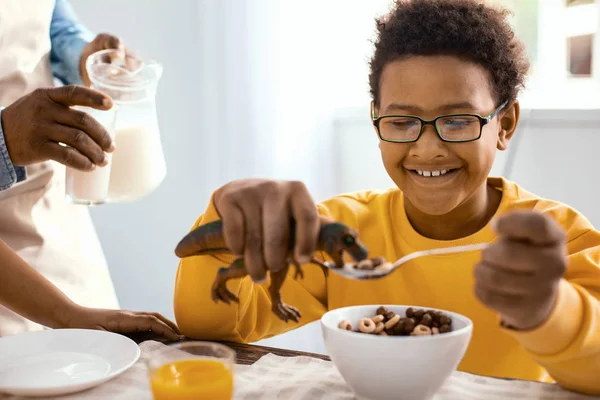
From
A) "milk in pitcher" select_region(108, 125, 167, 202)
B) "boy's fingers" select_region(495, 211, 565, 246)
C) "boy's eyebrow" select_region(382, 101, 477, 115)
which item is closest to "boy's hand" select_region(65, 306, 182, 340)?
"milk in pitcher" select_region(108, 125, 167, 202)

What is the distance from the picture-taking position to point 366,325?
87 centimetres

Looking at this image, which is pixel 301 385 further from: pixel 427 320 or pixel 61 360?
pixel 61 360

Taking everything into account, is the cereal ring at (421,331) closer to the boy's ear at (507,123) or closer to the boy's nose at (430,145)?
the boy's nose at (430,145)

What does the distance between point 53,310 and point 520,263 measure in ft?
2.68

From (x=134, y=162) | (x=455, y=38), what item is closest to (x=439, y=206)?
(x=455, y=38)

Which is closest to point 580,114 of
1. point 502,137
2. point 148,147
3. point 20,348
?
point 502,137

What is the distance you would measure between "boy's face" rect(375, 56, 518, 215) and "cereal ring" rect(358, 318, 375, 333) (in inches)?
14.2

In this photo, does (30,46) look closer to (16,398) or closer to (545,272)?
(16,398)

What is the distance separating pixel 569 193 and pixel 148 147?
1.34 metres

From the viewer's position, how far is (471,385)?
2.94 ft

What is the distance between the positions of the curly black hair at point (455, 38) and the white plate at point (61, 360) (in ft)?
2.08

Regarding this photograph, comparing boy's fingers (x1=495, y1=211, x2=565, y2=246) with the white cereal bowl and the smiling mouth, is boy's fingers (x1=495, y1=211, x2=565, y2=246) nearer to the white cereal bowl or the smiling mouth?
the white cereal bowl

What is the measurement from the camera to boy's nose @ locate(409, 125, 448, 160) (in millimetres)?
1133

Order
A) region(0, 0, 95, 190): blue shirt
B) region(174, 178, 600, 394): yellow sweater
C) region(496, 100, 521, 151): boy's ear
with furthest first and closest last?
region(0, 0, 95, 190): blue shirt → region(496, 100, 521, 151): boy's ear → region(174, 178, 600, 394): yellow sweater
